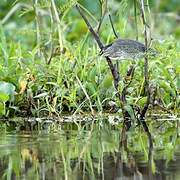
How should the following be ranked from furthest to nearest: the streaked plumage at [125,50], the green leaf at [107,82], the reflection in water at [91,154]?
the green leaf at [107,82]
the streaked plumage at [125,50]
the reflection in water at [91,154]

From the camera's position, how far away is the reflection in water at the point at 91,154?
10.0ft

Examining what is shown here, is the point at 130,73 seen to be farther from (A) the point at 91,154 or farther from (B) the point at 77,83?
(A) the point at 91,154

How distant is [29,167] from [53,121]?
1389mm

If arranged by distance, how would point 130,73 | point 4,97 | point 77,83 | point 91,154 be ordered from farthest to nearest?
1. point 77,83
2. point 4,97
3. point 130,73
4. point 91,154

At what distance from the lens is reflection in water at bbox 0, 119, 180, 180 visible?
306cm

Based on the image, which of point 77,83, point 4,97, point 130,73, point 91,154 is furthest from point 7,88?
point 91,154

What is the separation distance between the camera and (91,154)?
3.48 m

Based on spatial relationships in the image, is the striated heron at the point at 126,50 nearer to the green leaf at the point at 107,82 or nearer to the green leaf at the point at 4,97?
the green leaf at the point at 107,82

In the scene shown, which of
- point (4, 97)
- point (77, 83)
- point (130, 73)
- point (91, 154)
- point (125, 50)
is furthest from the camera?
point (77, 83)

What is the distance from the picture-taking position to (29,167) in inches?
128

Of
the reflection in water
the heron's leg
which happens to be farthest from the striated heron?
the reflection in water

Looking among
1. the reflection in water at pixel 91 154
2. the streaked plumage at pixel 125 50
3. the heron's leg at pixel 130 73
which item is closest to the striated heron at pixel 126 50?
the streaked plumage at pixel 125 50

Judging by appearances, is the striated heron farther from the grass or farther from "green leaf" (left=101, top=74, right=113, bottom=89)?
"green leaf" (left=101, top=74, right=113, bottom=89)

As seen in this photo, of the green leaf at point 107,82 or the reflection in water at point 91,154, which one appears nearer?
the reflection in water at point 91,154
